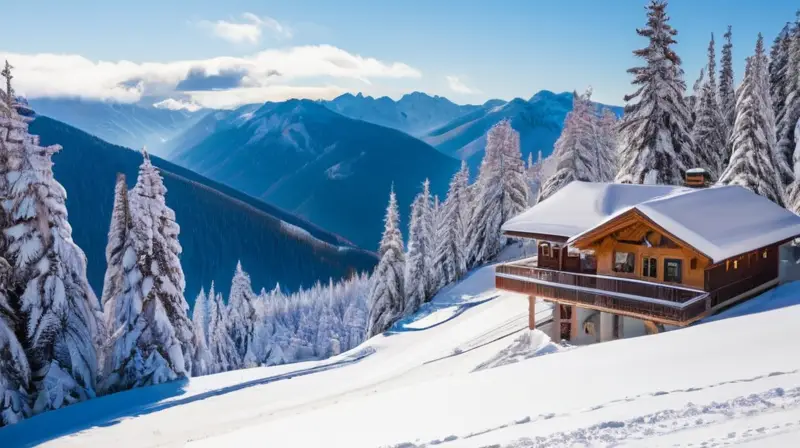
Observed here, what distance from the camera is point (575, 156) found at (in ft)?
161

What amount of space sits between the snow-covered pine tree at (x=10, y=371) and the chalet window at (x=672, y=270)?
28.2 m

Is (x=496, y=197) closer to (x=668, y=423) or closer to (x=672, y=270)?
(x=672, y=270)

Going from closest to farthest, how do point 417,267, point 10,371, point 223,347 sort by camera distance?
point 10,371 → point 417,267 → point 223,347

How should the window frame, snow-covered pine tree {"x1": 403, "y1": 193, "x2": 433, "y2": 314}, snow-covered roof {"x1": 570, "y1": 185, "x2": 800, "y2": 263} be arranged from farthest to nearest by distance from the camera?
snow-covered pine tree {"x1": 403, "y1": 193, "x2": 433, "y2": 314} < the window frame < snow-covered roof {"x1": 570, "y1": 185, "x2": 800, "y2": 263}

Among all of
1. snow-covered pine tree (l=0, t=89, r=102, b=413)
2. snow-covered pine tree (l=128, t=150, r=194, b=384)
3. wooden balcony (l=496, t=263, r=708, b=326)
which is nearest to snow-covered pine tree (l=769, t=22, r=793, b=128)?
wooden balcony (l=496, t=263, r=708, b=326)

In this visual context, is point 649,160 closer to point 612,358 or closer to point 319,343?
point 612,358

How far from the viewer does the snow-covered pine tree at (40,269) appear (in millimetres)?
25766

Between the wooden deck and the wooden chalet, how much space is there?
0.04 metres

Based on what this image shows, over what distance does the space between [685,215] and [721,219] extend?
2126mm

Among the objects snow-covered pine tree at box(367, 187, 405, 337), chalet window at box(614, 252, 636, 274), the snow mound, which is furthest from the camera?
snow-covered pine tree at box(367, 187, 405, 337)

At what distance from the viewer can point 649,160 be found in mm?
33312

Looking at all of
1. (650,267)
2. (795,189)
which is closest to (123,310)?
(650,267)

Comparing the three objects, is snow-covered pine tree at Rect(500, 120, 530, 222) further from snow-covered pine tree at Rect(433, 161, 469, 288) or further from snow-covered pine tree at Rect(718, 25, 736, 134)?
snow-covered pine tree at Rect(718, 25, 736, 134)

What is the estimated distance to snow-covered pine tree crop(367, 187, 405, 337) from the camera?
160 ft
